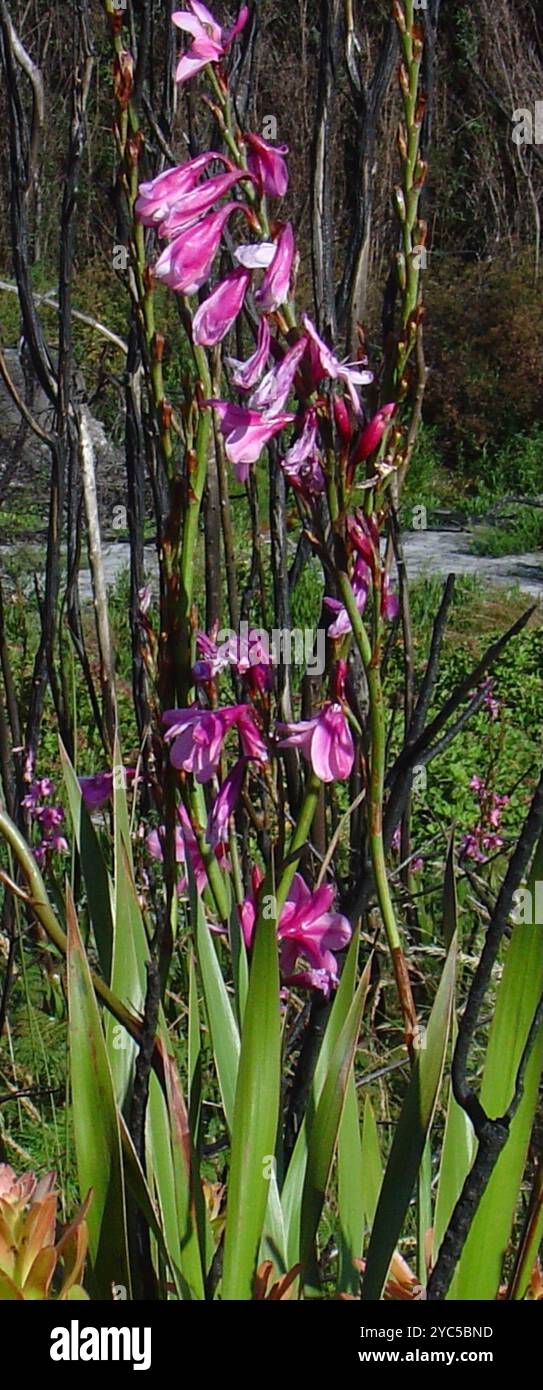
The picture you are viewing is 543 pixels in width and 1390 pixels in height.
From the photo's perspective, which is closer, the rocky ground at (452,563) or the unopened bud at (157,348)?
the unopened bud at (157,348)

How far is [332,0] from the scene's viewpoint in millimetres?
1424

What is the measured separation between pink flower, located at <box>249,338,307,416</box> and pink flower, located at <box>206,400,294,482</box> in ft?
0.04

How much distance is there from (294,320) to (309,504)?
11cm

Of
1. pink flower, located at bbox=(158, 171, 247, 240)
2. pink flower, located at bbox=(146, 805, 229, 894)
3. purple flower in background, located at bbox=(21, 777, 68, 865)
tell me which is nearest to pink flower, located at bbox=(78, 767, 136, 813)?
pink flower, located at bbox=(146, 805, 229, 894)

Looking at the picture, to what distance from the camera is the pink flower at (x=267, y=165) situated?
795mm

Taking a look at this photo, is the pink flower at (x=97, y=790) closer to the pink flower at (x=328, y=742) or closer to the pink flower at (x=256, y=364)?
the pink flower at (x=328, y=742)

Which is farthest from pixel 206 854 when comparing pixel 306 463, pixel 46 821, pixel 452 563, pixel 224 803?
pixel 452 563

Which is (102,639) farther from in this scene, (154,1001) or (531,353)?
(531,353)

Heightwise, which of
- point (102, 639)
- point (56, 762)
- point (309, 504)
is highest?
point (309, 504)

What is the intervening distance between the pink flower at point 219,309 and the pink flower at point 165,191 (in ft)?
0.19

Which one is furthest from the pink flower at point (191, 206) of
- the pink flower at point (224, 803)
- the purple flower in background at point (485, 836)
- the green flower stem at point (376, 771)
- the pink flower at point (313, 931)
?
the purple flower in background at point (485, 836)

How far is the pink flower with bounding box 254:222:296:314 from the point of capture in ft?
2.51

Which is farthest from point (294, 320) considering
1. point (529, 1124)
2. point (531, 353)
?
point (531, 353)

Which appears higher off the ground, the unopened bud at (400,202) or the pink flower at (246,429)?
the unopened bud at (400,202)
